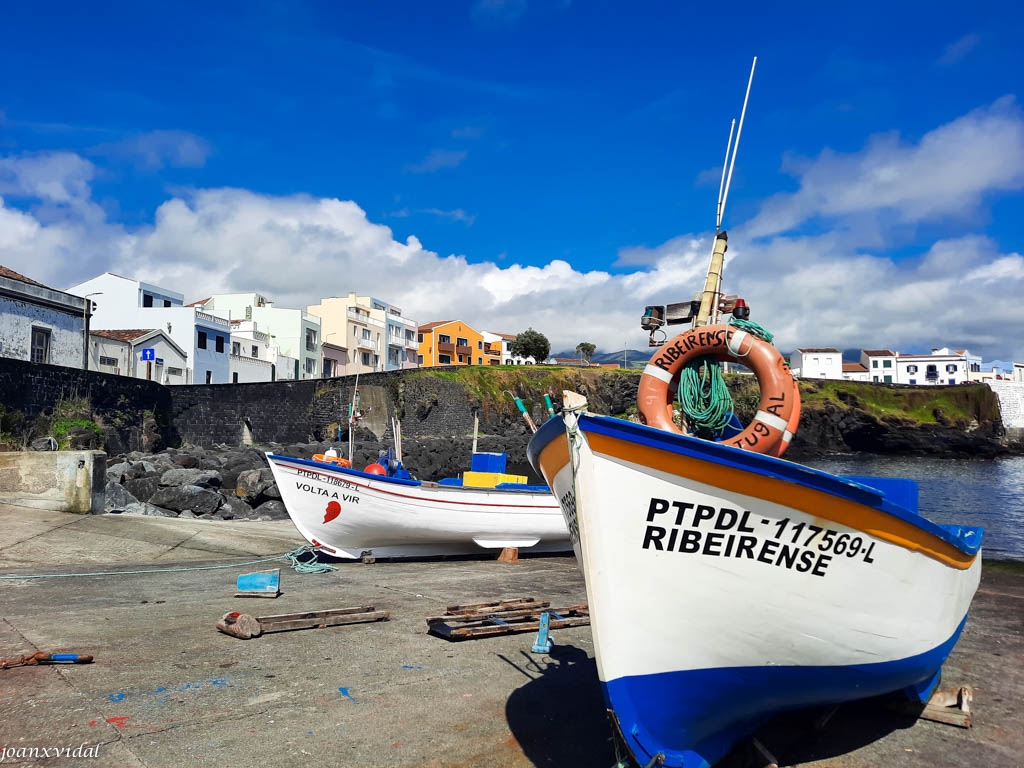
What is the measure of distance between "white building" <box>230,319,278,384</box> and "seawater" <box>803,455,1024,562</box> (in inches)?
1393

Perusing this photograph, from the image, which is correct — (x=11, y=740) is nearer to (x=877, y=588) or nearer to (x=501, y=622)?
(x=501, y=622)

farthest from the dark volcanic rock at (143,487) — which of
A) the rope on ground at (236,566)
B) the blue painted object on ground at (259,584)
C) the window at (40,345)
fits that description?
the window at (40,345)

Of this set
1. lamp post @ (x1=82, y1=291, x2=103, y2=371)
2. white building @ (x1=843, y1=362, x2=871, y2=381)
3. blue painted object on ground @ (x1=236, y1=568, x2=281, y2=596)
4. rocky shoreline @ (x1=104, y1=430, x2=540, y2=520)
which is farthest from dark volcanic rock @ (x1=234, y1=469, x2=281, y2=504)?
white building @ (x1=843, y1=362, x2=871, y2=381)

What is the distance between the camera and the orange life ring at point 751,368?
5047 mm

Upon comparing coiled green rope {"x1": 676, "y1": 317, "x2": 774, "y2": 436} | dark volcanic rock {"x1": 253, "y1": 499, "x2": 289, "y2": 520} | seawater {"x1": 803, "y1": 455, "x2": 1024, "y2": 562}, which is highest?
coiled green rope {"x1": 676, "y1": 317, "x2": 774, "y2": 436}

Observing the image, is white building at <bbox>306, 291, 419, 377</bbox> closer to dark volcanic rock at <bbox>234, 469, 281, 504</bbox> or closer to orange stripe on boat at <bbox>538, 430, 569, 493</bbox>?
dark volcanic rock at <bbox>234, 469, 281, 504</bbox>

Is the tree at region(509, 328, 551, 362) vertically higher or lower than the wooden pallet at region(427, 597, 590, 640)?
higher

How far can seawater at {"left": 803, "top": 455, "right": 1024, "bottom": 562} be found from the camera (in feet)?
64.8

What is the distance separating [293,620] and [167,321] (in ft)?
130

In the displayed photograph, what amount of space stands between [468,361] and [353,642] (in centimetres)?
7048

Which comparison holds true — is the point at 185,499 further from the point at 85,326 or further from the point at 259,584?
the point at 85,326

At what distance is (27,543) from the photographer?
30.6 feet

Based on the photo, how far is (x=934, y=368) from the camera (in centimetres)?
8950

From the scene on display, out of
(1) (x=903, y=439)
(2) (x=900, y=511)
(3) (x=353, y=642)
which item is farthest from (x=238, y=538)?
(1) (x=903, y=439)
